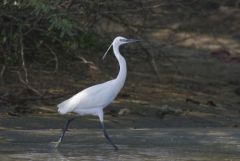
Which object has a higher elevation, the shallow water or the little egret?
the little egret

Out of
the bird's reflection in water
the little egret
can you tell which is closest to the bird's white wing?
the little egret

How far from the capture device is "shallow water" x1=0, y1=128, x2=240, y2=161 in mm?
9953

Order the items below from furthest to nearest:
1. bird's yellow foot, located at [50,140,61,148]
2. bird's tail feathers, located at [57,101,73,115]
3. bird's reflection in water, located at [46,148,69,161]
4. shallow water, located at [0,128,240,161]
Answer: bird's tail feathers, located at [57,101,73,115] < bird's yellow foot, located at [50,140,61,148] < shallow water, located at [0,128,240,161] < bird's reflection in water, located at [46,148,69,161]

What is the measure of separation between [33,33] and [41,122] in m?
2.23

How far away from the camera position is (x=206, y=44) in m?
19.8

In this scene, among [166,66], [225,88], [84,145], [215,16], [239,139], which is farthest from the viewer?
[215,16]

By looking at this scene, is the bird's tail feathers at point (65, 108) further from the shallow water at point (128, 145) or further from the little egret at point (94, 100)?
the shallow water at point (128, 145)

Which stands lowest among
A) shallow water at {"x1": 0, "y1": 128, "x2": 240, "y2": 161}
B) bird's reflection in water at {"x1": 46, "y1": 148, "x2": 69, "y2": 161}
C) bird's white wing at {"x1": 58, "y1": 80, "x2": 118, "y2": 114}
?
shallow water at {"x1": 0, "y1": 128, "x2": 240, "y2": 161}

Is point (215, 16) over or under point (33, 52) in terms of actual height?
under

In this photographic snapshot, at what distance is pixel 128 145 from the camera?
10969 millimetres

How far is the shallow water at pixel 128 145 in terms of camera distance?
995 cm

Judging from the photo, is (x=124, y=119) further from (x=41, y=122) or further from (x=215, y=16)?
(x=215, y=16)

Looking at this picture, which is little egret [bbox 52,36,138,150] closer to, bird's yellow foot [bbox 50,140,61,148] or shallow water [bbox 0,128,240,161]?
bird's yellow foot [bbox 50,140,61,148]

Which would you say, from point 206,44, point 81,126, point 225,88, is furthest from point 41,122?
point 206,44
